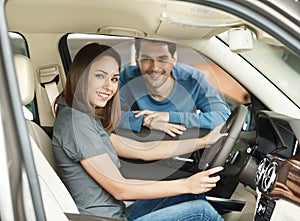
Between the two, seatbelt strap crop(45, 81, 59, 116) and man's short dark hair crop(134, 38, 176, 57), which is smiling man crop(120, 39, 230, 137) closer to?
man's short dark hair crop(134, 38, 176, 57)

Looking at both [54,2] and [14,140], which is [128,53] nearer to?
[54,2]

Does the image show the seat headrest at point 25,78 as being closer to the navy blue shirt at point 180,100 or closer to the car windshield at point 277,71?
the car windshield at point 277,71

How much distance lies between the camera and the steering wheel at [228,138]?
2.00 meters

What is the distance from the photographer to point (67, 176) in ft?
5.58

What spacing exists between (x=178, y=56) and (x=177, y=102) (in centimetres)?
25

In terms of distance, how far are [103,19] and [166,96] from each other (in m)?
0.61

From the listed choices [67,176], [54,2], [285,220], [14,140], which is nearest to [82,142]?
[67,176]

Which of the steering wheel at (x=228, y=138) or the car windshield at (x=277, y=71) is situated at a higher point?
the car windshield at (x=277, y=71)

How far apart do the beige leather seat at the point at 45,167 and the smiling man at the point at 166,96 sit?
58cm

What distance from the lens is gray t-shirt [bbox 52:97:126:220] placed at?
165 centimetres

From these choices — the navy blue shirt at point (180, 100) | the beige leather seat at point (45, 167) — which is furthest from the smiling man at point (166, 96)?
the beige leather seat at point (45, 167)

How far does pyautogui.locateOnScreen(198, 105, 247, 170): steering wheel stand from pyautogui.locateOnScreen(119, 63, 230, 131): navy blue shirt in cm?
20

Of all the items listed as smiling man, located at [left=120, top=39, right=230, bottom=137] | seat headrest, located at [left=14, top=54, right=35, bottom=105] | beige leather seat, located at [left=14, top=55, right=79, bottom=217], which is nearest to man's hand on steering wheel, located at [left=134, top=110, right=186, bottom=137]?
smiling man, located at [left=120, top=39, right=230, bottom=137]

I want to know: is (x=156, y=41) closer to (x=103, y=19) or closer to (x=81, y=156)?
(x=103, y=19)
